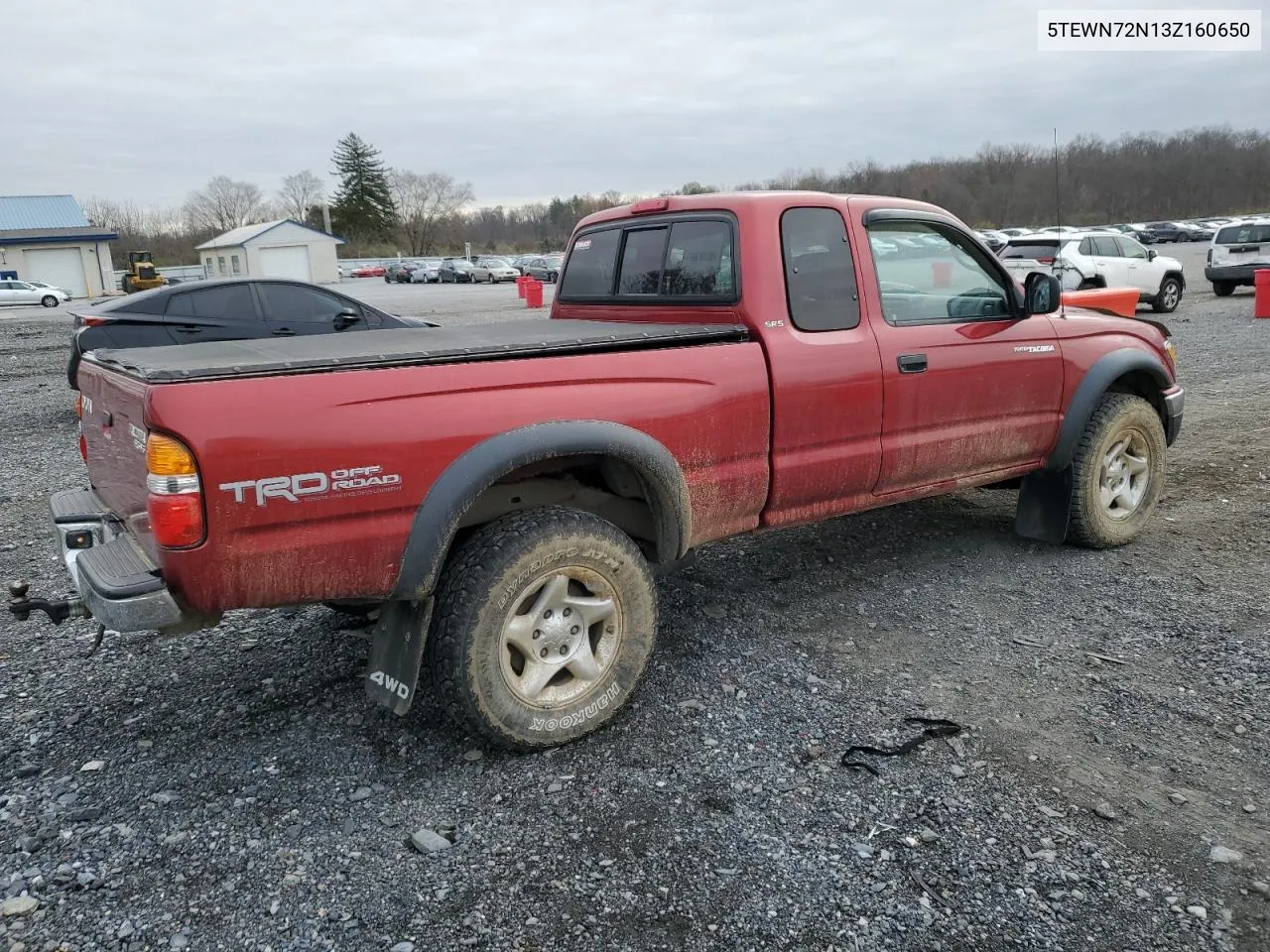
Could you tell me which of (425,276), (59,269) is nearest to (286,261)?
(425,276)

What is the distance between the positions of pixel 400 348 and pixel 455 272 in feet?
174

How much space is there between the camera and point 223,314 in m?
10.1

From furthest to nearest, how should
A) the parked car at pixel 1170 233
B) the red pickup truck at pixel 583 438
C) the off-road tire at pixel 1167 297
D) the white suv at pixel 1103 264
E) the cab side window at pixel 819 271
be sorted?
1. the parked car at pixel 1170 233
2. the off-road tire at pixel 1167 297
3. the white suv at pixel 1103 264
4. the cab side window at pixel 819 271
5. the red pickup truck at pixel 583 438

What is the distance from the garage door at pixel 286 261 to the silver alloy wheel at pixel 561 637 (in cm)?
5881

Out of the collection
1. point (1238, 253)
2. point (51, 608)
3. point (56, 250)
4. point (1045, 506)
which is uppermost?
point (56, 250)

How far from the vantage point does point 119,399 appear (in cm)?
306

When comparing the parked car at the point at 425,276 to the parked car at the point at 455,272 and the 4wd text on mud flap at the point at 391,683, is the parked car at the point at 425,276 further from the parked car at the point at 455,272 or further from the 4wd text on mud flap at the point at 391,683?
the 4wd text on mud flap at the point at 391,683

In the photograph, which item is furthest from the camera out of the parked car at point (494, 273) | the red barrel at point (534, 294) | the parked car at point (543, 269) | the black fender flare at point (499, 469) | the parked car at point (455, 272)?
the parked car at point (455, 272)

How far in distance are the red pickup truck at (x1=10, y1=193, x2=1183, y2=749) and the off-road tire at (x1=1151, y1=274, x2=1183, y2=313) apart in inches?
618

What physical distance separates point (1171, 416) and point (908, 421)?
2.15 meters

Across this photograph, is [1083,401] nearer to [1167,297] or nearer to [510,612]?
[510,612]

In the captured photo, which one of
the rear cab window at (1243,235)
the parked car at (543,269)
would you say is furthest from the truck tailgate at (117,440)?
the parked car at (543,269)

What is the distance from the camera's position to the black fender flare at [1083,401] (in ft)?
16.4

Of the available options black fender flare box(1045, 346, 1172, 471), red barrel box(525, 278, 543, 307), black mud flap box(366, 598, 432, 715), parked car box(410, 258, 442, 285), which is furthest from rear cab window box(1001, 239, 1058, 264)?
parked car box(410, 258, 442, 285)
